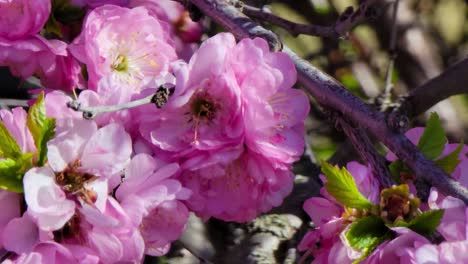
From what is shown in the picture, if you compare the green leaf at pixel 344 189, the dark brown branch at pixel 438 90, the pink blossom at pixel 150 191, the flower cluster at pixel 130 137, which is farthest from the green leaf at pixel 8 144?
the dark brown branch at pixel 438 90

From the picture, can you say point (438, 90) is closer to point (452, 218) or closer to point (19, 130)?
point (452, 218)

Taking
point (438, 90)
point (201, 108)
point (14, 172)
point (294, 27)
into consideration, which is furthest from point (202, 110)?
point (438, 90)

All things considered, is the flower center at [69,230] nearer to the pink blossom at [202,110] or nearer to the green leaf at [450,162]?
the pink blossom at [202,110]

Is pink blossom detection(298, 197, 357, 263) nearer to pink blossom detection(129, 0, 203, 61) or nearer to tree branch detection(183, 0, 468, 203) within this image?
tree branch detection(183, 0, 468, 203)

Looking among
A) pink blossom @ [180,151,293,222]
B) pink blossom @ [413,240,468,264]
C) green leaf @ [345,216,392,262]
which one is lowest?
pink blossom @ [180,151,293,222]

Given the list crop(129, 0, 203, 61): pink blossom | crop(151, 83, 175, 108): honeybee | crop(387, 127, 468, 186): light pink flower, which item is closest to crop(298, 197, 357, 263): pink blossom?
crop(387, 127, 468, 186): light pink flower

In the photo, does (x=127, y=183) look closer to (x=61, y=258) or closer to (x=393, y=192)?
(x=61, y=258)

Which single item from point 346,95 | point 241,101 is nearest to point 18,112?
point 241,101
